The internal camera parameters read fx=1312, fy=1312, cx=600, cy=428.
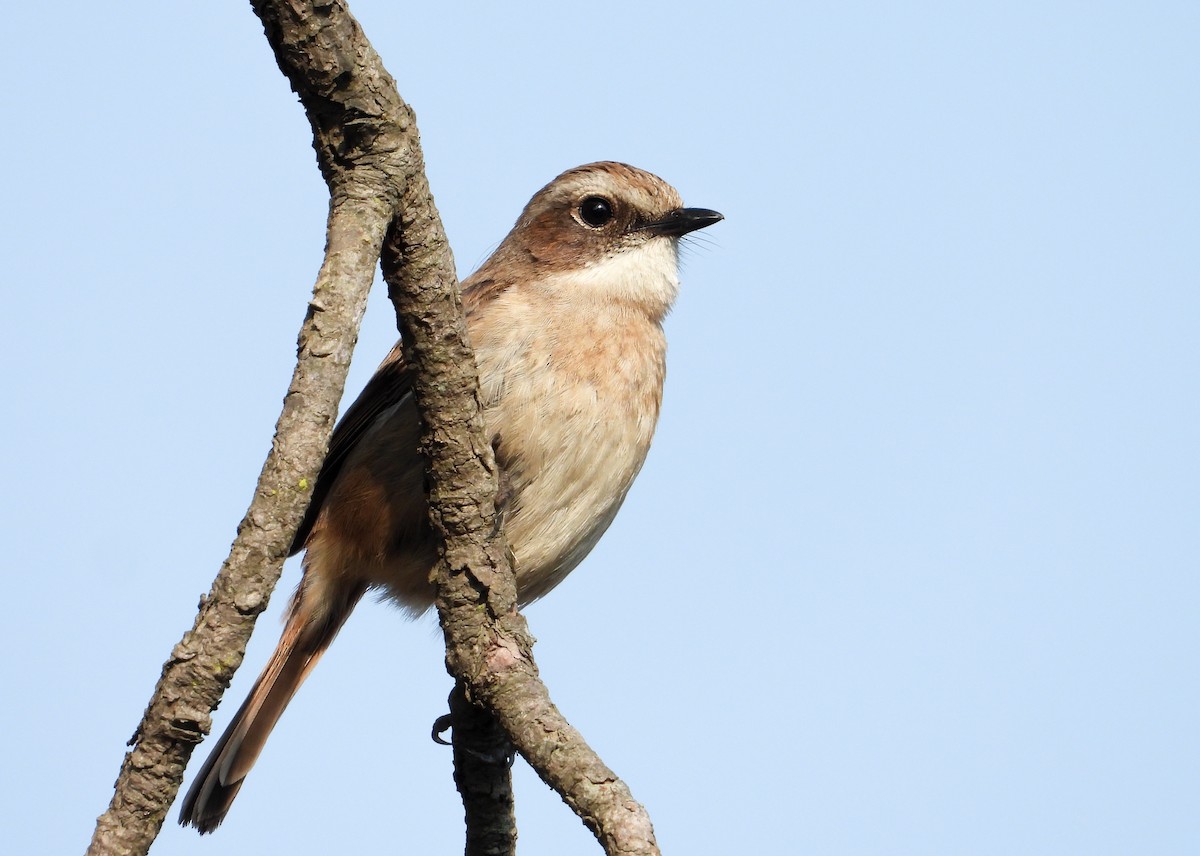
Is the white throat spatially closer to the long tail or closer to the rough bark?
the long tail

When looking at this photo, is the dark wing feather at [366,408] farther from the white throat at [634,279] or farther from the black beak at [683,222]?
the black beak at [683,222]

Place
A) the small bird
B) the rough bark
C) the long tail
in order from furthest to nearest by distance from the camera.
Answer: the long tail
the small bird
the rough bark

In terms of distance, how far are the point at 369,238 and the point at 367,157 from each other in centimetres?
30

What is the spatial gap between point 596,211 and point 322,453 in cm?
415

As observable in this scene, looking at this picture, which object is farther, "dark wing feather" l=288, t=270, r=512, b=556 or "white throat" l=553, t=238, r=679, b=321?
"white throat" l=553, t=238, r=679, b=321

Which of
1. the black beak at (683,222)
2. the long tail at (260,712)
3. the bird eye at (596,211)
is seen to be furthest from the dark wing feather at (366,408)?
the black beak at (683,222)

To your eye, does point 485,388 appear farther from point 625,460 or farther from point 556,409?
point 625,460

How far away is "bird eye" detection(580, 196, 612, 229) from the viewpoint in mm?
7016

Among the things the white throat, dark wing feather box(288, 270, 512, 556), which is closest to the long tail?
dark wing feather box(288, 270, 512, 556)

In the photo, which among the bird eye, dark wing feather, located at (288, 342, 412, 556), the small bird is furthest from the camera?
the bird eye

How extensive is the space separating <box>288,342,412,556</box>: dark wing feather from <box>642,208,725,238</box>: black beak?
63.8 inches

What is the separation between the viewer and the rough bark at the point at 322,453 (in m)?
3.00

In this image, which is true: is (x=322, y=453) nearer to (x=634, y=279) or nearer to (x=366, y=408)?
(x=366, y=408)

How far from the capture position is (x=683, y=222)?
7.06 m
